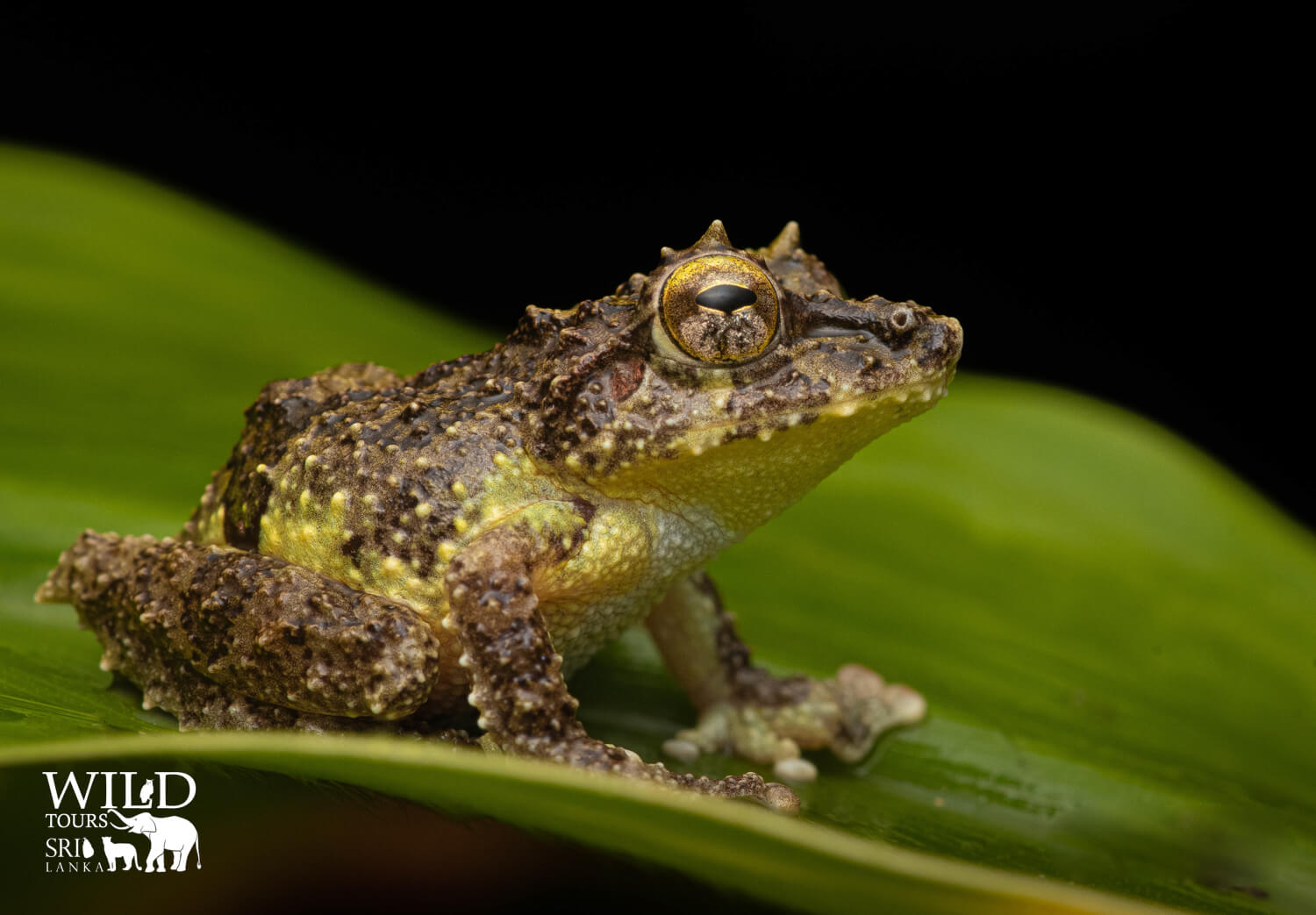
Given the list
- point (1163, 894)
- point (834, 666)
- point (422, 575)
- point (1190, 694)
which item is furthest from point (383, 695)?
point (1190, 694)

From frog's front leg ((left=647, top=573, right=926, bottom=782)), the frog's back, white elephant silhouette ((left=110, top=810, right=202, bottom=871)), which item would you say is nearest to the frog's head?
the frog's back

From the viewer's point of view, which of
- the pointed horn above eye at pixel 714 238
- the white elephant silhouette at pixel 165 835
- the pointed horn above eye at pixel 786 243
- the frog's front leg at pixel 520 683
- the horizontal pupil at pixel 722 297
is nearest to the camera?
the white elephant silhouette at pixel 165 835

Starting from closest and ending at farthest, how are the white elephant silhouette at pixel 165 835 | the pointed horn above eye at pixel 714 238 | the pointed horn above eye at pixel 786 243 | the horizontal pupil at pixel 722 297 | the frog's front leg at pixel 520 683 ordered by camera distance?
the white elephant silhouette at pixel 165 835, the frog's front leg at pixel 520 683, the horizontal pupil at pixel 722 297, the pointed horn above eye at pixel 714 238, the pointed horn above eye at pixel 786 243

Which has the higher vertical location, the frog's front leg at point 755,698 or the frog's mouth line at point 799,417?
the frog's mouth line at point 799,417

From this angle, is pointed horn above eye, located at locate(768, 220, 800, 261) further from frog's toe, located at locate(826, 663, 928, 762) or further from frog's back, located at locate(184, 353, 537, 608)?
frog's toe, located at locate(826, 663, 928, 762)

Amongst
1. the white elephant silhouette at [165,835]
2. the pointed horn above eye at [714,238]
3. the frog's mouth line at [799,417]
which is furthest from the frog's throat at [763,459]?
the white elephant silhouette at [165,835]

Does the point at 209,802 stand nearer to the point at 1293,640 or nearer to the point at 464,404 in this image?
the point at 464,404

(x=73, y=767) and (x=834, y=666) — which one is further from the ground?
(x=834, y=666)

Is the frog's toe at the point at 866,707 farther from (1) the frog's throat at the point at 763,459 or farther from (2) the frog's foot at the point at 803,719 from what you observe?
(1) the frog's throat at the point at 763,459
